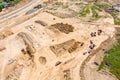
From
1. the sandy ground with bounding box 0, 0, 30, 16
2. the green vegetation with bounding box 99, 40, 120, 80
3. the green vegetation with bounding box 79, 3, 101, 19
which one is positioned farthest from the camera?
the sandy ground with bounding box 0, 0, 30, 16

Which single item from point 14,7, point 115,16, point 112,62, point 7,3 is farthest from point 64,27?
point 7,3

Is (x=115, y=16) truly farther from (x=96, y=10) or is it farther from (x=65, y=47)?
(x=65, y=47)

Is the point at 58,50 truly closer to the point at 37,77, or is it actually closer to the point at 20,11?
the point at 37,77

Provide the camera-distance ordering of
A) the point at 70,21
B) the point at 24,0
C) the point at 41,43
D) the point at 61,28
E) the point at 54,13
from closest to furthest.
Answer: the point at 41,43
the point at 61,28
the point at 70,21
the point at 54,13
the point at 24,0

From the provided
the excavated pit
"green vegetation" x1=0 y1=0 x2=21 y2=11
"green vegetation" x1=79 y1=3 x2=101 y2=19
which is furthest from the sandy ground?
the excavated pit

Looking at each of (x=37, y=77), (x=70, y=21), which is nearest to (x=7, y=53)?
(x=37, y=77)

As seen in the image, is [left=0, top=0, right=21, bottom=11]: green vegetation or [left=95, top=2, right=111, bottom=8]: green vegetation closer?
[left=0, top=0, right=21, bottom=11]: green vegetation

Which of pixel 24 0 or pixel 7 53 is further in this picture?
pixel 24 0

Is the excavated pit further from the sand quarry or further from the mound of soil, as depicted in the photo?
the mound of soil
